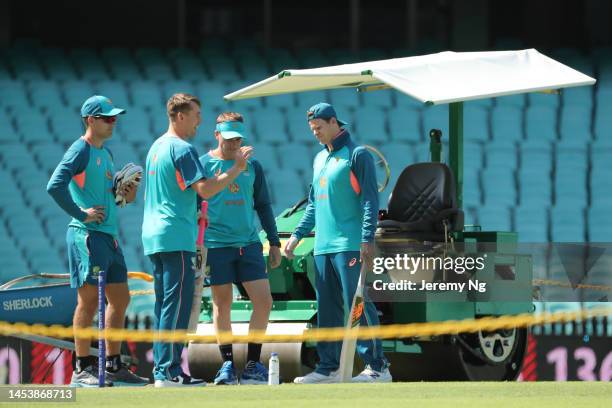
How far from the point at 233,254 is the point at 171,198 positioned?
0.97 m

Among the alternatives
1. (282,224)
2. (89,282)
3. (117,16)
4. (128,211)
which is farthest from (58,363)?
(117,16)

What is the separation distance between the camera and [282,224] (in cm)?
1136

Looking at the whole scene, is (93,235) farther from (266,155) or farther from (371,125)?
(371,125)

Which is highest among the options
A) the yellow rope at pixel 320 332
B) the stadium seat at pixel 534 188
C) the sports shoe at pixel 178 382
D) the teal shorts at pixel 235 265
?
the teal shorts at pixel 235 265

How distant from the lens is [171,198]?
9.03 m

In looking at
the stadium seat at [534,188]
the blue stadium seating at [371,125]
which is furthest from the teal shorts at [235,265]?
the blue stadium seating at [371,125]

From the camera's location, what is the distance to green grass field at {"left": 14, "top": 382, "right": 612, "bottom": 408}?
7.62 meters

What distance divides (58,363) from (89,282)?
13.0ft

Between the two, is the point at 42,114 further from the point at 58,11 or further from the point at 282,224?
the point at 282,224

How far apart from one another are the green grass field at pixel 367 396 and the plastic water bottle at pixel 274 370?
436 millimetres

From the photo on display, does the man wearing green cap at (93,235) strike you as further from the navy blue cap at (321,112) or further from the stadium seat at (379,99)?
the stadium seat at (379,99)

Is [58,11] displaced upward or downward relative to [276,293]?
upward

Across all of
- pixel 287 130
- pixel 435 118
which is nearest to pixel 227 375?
pixel 287 130

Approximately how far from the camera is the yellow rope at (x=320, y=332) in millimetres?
9297
